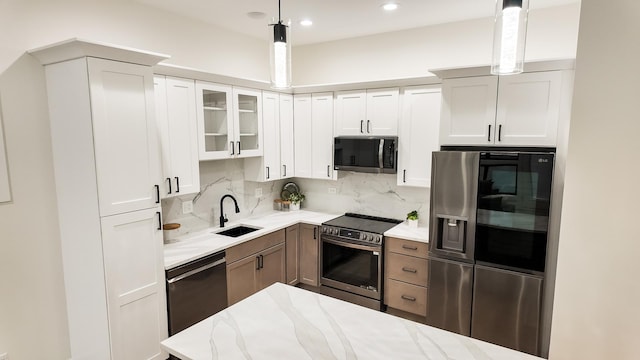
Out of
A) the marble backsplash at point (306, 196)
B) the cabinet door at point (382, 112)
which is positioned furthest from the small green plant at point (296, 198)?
the cabinet door at point (382, 112)

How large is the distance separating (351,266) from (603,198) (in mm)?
2732

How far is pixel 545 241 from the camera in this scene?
2.61m

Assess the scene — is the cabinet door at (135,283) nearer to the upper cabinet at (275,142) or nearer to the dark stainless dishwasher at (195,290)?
the dark stainless dishwasher at (195,290)

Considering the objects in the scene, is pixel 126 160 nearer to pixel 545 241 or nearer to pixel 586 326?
pixel 586 326

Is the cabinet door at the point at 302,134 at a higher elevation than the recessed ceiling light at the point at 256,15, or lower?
lower

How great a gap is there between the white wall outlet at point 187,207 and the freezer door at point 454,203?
229cm

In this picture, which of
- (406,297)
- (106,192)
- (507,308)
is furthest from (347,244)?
(106,192)

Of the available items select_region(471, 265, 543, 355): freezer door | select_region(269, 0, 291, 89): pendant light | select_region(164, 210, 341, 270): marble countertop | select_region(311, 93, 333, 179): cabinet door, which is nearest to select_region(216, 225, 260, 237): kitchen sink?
select_region(164, 210, 341, 270): marble countertop

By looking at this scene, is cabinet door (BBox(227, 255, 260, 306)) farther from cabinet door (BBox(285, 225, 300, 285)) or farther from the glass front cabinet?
the glass front cabinet

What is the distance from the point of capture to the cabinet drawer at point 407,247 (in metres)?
3.28

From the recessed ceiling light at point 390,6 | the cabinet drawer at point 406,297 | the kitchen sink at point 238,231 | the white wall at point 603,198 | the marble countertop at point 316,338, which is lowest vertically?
the cabinet drawer at point 406,297

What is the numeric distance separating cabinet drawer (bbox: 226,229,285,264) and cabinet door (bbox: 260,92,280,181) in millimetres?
671

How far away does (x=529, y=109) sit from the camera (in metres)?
2.75

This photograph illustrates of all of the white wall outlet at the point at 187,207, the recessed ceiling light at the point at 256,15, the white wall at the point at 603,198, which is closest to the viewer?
the white wall at the point at 603,198
